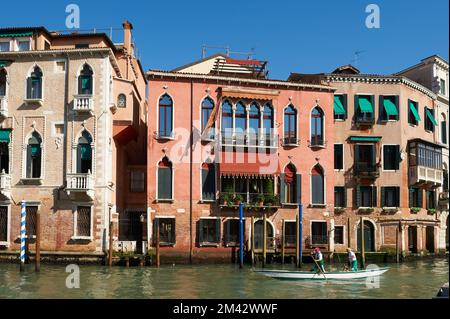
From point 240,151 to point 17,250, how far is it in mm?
9712

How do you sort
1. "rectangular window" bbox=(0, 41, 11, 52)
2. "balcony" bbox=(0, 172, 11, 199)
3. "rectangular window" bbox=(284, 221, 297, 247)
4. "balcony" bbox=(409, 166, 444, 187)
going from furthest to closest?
"balcony" bbox=(409, 166, 444, 187) < "rectangular window" bbox=(284, 221, 297, 247) < "rectangular window" bbox=(0, 41, 11, 52) < "balcony" bbox=(0, 172, 11, 199)

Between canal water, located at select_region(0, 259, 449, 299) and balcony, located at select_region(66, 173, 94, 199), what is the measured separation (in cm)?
281

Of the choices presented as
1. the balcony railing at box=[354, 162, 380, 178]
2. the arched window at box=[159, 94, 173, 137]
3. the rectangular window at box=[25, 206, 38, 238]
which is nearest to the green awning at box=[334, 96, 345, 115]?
the balcony railing at box=[354, 162, 380, 178]

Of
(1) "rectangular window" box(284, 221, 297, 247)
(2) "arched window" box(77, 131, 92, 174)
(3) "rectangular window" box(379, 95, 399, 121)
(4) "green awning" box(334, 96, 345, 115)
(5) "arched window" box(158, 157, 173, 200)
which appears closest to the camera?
(2) "arched window" box(77, 131, 92, 174)

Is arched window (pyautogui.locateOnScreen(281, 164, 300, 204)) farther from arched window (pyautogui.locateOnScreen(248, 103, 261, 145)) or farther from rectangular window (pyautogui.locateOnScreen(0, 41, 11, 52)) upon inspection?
rectangular window (pyautogui.locateOnScreen(0, 41, 11, 52))

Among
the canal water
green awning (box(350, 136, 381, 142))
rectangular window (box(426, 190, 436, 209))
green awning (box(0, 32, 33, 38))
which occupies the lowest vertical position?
the canal water

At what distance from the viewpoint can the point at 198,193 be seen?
979 inches

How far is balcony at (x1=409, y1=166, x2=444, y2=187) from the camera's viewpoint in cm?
2881

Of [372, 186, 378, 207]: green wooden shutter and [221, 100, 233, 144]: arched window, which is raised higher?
[221, 100, 233, 144]: arched window

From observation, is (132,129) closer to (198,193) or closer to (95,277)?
(198,193)

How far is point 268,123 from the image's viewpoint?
2584cm

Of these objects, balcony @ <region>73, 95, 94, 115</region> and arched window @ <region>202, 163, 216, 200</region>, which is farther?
arched window @ <region>202, 163, 216, 200</region>

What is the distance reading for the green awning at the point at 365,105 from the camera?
28125mm
